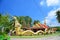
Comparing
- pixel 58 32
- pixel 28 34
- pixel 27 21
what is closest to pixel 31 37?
pixel 28 34

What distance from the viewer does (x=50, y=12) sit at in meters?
3.70

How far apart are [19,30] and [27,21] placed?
262 millimetres

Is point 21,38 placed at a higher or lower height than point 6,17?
lower

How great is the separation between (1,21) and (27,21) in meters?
0.57

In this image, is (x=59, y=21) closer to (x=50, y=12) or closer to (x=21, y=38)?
(x=50, y=12)

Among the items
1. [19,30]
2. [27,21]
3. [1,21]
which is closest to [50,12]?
[27,21]

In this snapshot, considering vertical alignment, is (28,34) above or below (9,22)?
below

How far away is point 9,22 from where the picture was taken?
380 cm

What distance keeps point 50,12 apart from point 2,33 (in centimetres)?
112

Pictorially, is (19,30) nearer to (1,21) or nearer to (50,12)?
(1,21)

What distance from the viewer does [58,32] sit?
3.82 meters

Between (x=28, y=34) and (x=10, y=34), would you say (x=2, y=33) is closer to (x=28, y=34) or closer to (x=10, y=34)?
(x=10, y=34)

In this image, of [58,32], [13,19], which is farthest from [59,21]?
[13,19]

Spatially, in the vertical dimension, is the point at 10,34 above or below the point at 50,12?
Answer: below
